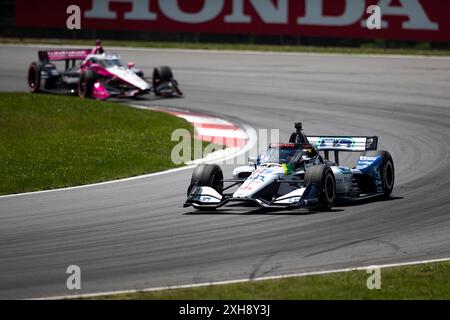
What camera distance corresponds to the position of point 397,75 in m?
34.4

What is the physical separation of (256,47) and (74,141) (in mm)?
21967

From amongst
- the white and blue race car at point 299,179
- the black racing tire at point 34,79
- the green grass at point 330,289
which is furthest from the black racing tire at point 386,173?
the black racing tire at point 34,79

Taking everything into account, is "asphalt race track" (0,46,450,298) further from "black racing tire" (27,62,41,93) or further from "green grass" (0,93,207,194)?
"black racing tire" (27,62,41,93)

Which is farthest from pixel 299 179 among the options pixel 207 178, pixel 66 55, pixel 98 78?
pixel 66 55

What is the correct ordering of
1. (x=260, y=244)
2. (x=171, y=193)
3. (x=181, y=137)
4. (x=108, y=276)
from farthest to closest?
(x=181, y=137) → (x=171, y=193) → (x=260, y=244) → (x=108, y=276)

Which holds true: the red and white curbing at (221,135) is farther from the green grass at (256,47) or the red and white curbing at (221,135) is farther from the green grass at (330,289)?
the green grass at (256,47)

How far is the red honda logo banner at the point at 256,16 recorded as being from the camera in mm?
39594

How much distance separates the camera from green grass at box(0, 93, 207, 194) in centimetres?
1869

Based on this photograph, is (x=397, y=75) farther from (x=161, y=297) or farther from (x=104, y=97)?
(x=161, y=297)

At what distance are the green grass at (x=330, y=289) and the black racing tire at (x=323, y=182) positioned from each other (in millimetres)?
3435

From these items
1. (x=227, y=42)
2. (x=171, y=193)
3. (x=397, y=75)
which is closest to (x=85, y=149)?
(x=171, y=193)

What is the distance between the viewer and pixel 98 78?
30.7 metres

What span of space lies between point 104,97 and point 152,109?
2492 millimetres

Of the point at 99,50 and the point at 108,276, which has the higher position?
the point at 99,50
